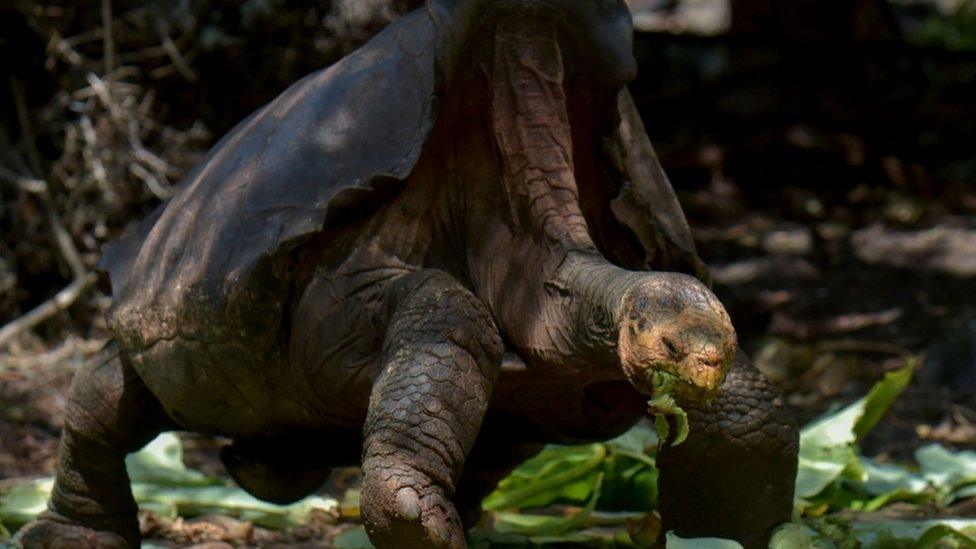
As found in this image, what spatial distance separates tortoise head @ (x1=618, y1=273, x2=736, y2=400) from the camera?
96.3 inches

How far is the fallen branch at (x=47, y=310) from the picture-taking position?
7372 millimetres

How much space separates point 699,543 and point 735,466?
0.22m

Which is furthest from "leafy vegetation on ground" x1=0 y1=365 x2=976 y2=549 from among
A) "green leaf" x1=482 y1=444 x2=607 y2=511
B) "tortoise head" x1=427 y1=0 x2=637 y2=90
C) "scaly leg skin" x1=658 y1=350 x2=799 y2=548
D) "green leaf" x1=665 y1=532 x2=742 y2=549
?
"tortoise head" x1=427 y1=0 x2=637 y2=90

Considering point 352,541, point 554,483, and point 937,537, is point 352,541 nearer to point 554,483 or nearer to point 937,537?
point 554,483

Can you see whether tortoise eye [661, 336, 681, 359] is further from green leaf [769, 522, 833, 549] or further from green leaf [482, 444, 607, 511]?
green leaf [482, 444, 607, 511]

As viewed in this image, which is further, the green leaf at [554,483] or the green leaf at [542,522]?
the green leaf at [554,483]

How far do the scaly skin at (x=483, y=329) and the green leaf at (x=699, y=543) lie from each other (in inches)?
6.6

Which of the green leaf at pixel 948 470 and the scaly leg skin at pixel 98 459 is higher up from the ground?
the scaly leg skin at pixel 98 459

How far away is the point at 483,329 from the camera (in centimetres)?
303

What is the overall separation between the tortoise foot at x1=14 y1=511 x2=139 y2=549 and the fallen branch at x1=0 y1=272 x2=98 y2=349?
346cm

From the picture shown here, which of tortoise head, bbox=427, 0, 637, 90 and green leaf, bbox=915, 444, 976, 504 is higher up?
tortoise head, bbox=427, 0, 637, 90

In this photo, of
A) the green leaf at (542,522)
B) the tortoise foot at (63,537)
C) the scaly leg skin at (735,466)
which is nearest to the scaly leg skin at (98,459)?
the tortoise foot at (63,537)

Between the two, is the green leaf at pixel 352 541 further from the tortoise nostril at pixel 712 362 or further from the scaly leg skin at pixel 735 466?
the tortoise nostril at pixel 712 362

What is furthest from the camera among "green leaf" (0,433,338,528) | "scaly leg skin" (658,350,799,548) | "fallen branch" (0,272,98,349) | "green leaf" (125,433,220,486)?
"fallen branch" (0,272,98,349)
